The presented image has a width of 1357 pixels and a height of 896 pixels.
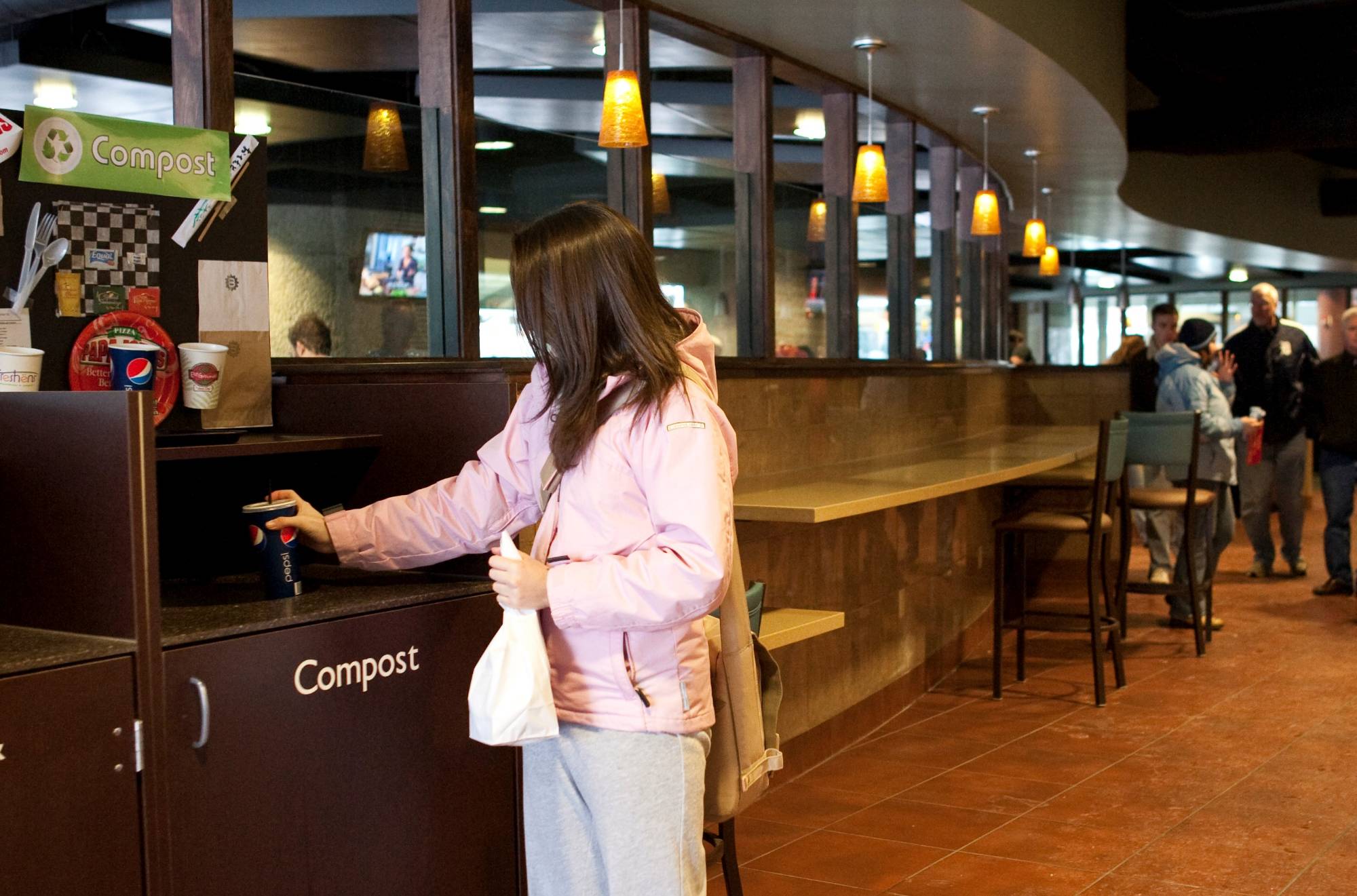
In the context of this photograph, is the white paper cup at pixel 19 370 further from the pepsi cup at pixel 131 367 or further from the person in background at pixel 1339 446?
the person in background at pixel 1339 446

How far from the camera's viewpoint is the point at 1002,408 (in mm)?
8273

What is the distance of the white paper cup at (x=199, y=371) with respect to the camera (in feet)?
7.55

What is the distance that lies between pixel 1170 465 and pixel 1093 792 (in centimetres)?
234

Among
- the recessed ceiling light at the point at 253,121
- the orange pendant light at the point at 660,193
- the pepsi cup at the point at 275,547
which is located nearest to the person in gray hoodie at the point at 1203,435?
the orange pendant light at the point at 660,193

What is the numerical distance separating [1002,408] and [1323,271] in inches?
413

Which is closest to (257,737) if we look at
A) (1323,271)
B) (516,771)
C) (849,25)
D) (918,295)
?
(516,771)

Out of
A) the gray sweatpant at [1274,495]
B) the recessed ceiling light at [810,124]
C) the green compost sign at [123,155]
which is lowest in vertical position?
the gray sweatpant at [1274,495]

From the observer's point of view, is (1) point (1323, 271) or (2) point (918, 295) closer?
(2) point (918, 295)

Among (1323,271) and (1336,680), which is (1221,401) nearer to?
(1336,680)

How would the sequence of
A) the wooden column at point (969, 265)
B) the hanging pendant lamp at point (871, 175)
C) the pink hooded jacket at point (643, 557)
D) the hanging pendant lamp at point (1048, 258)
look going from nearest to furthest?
the pink hooded jacket at point (643, 557)
the hanging pendant lamp at point (871, 175)
the wooden column at point (969, 265)
the hanging pendant lamp at point (1048, 258)

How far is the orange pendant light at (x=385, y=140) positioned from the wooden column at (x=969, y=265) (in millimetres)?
4870

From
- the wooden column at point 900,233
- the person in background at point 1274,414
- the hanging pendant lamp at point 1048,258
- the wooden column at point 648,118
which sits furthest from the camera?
the hanging pendant lamp at point 1048,258

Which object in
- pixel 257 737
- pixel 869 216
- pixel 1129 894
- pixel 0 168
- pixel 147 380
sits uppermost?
pixel 869 216

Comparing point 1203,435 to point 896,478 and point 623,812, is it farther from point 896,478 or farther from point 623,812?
point 623,812
